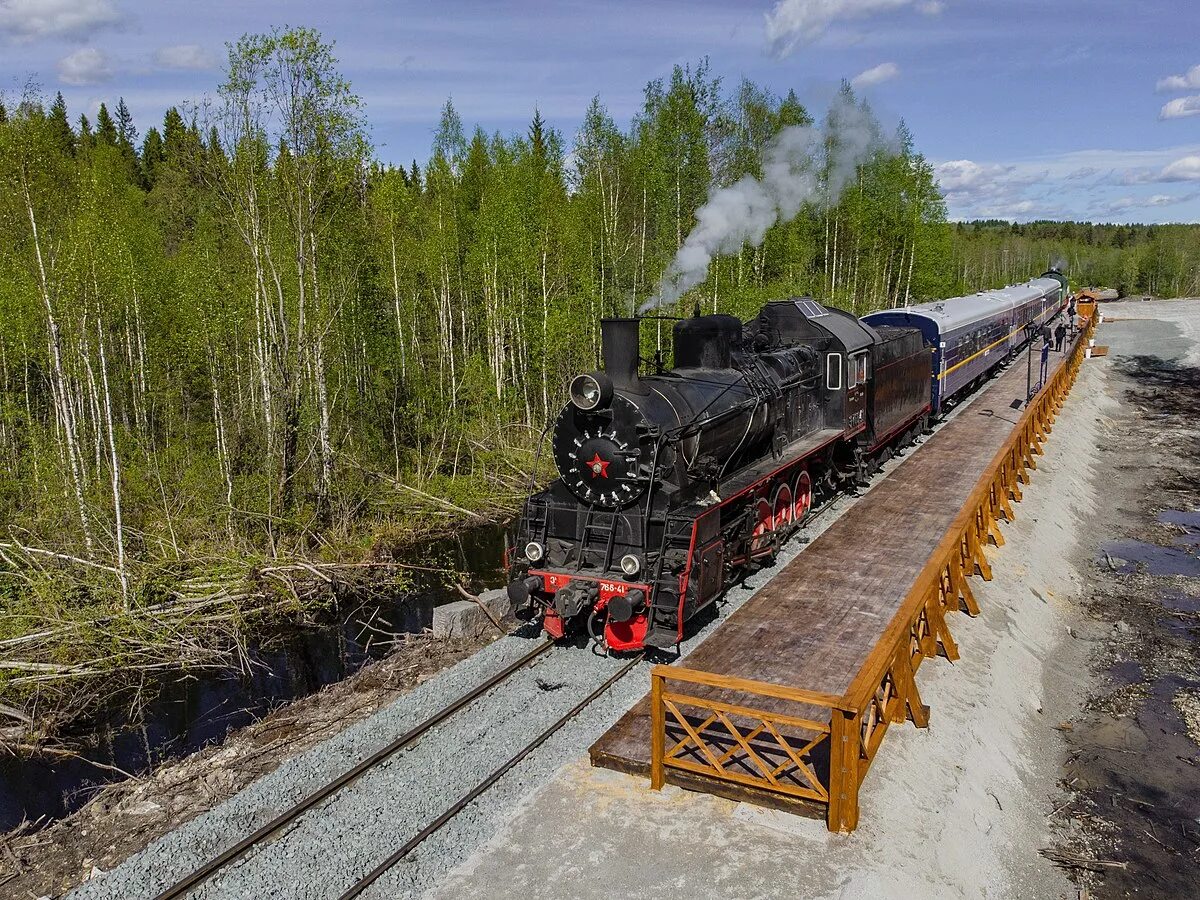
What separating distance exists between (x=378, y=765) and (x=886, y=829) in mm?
4661

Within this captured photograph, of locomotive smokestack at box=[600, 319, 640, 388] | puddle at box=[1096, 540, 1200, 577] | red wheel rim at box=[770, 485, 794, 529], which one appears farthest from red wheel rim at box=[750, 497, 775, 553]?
puddle at box=[1096, 540, 1200, 577]

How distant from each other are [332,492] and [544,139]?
3003 cm

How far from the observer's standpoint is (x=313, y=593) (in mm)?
15273

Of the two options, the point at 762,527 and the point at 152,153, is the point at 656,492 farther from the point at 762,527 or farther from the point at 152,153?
the point at 152,153

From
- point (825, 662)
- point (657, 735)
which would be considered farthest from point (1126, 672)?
point (657, 735)

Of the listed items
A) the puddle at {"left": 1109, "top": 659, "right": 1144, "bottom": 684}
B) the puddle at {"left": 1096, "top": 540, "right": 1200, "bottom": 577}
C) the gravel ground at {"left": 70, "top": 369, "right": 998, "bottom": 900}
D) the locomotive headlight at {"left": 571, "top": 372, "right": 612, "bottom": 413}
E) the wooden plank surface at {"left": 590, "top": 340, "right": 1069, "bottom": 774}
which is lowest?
the puddle at {"left": 1096, "top": 540, "right": 1200, "bottom": 577}

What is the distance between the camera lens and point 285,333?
17.0m

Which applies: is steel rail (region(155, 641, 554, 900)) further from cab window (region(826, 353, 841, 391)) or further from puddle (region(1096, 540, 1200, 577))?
puddle (region(1096, 540, 1200, 577))

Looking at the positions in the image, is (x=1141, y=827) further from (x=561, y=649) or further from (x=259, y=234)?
(x=259, y=234)

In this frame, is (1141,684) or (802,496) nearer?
(1141,684)

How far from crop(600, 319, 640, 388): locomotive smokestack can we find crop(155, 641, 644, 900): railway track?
3.43m

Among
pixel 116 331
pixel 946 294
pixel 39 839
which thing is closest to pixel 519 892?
pixel 39 839

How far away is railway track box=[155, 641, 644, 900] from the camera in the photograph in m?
6.36

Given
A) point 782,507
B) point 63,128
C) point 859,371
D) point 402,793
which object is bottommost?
point 402,793
